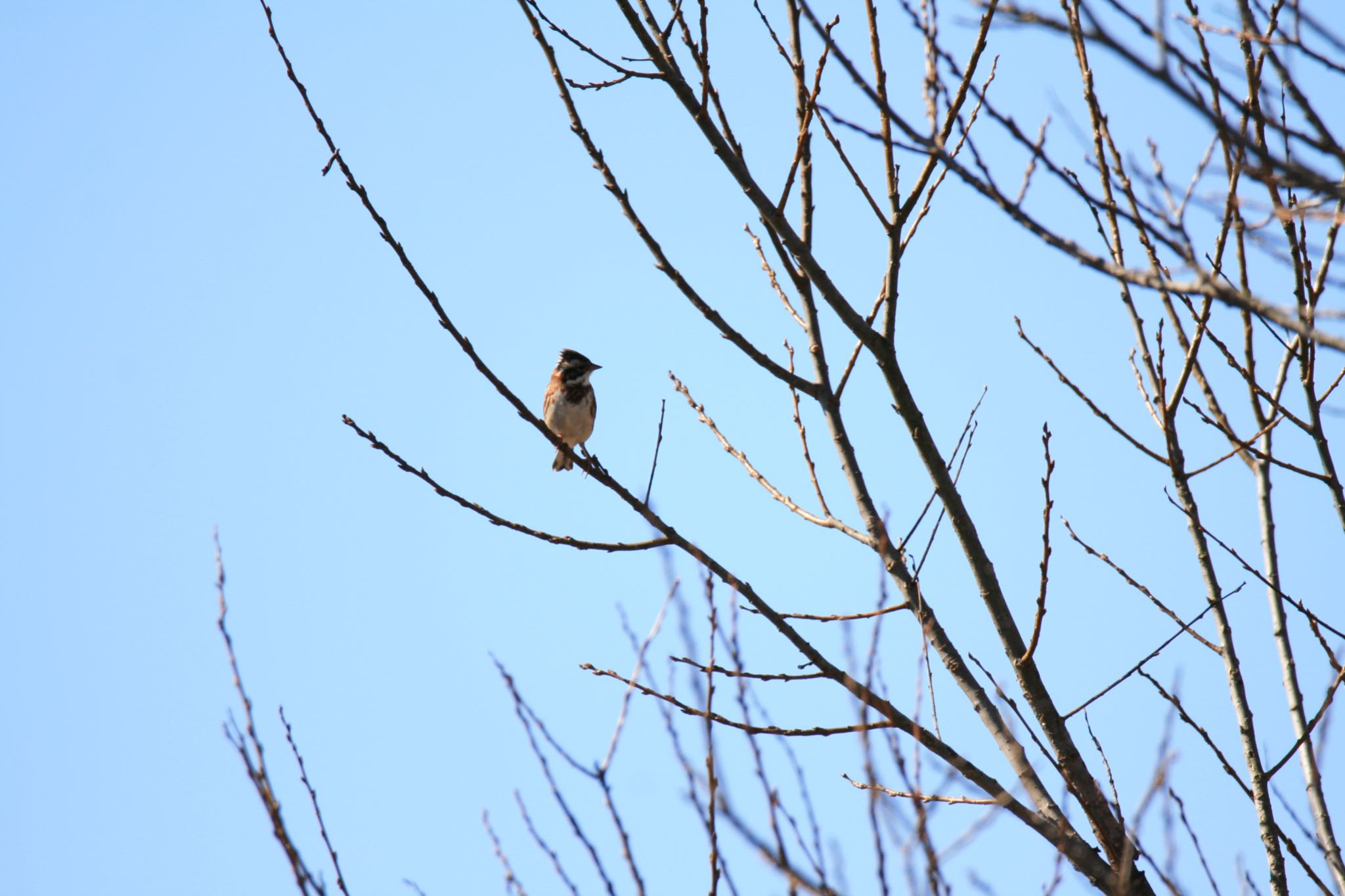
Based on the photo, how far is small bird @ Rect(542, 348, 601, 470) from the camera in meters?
8.96

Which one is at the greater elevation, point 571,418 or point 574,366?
point 574,366

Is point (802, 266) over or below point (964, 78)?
below

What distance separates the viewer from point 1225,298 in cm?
179

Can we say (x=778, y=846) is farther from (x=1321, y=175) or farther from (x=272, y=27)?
(x=272, y=27)

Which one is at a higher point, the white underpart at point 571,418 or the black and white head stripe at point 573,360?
the black and white head stripe at point 573,360

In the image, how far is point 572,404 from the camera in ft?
29.4

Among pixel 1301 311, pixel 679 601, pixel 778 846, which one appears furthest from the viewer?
pixel 679 601

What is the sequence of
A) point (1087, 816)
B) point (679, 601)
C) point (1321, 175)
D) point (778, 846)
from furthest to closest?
point (1087, 816)
point (679, 601)
point (778, 846)
point (1321, 175)

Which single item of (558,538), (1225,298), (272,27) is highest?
(272,27)

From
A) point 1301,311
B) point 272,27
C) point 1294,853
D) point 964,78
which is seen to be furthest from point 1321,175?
point 272,27

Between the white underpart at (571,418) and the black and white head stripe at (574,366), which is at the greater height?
the black and white head stripe at (574,366)

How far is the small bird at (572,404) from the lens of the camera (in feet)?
29.4

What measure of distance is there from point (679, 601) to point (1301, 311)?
1.35 meters

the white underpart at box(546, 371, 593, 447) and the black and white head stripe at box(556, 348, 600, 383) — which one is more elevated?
the black and white head stripe at box(556, 348, 600, 383)
